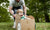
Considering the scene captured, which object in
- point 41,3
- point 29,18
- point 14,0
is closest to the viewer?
point 29,18

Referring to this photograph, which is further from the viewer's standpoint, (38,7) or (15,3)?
(38,7)

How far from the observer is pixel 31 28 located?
3.77 meters

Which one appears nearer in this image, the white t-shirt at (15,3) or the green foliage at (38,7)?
the white t-shirt at (15,3)

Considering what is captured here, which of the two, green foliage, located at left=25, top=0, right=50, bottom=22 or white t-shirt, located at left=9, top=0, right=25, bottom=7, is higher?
white t-shirt, located at left=9, top=0, right=25, bottom=7

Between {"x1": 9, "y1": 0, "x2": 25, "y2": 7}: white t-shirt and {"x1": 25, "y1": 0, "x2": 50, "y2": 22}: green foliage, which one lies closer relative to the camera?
{"x1": 9, "y1": 0, "x2": 25, "y2": 7}: white t-shirt

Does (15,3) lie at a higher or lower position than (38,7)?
higher

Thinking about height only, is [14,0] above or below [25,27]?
→ above

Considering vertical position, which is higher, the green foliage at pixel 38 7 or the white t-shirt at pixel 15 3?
the white t-shirt at pixel 15 3

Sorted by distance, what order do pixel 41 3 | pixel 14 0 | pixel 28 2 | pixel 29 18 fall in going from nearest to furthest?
pixel 29 18, pixel 14 0, pixel 41 3, pixel 28 2

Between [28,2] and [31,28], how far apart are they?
427 inches

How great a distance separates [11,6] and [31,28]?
1487mm

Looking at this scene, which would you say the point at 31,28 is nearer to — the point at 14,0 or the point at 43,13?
the point at 14,0

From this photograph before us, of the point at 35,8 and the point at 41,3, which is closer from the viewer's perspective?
the point at 41,3

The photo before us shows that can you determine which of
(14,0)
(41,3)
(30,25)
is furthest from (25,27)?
(41,3)
